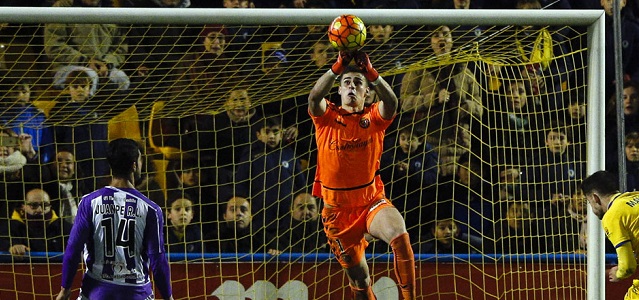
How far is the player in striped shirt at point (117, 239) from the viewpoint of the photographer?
5738 millimetres

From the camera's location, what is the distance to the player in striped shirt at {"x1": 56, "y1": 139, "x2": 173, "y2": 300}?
574 centimetres

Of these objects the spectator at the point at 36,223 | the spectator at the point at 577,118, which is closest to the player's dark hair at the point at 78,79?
the spectator at the point at 36,223

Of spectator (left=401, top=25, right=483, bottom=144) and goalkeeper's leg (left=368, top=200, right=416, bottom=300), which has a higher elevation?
spectator (left=401, top=25, right=483, bottom=144)


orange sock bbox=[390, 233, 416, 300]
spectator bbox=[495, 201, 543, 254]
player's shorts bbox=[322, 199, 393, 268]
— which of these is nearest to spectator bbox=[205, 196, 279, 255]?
player's shorts bbox=[322, 199, 393, 268]

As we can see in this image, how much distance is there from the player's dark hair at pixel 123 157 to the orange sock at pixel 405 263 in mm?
2297

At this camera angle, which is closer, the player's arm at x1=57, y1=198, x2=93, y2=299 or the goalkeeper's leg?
the player's arm at x1=57, y1=198, x2=93, y2=299

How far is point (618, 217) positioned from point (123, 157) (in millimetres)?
2713

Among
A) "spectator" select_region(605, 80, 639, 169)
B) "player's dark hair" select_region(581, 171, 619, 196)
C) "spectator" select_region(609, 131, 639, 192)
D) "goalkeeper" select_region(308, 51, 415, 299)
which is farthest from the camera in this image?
"spectator" select_region(605, 80, 639, 169)

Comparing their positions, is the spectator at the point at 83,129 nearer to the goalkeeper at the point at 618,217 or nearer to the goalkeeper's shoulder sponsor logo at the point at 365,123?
the goalkeeper's shoulder sponsor logo at the point at 365,123

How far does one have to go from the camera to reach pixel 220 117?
865 centimetres

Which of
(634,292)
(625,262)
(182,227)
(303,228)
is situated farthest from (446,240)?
(625,262)

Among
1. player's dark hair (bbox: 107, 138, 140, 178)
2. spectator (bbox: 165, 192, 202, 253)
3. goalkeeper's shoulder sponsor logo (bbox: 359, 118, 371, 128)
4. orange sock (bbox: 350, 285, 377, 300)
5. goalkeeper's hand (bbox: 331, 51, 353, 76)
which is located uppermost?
goalkeeper's hand (bbox: 331, 51, 353, 76)

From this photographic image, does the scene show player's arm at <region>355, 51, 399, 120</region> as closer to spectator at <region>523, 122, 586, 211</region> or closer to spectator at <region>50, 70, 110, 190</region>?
spectator at <region>523, 122, 586, 211</region>

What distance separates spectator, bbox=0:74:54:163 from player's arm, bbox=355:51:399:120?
2.54 m
